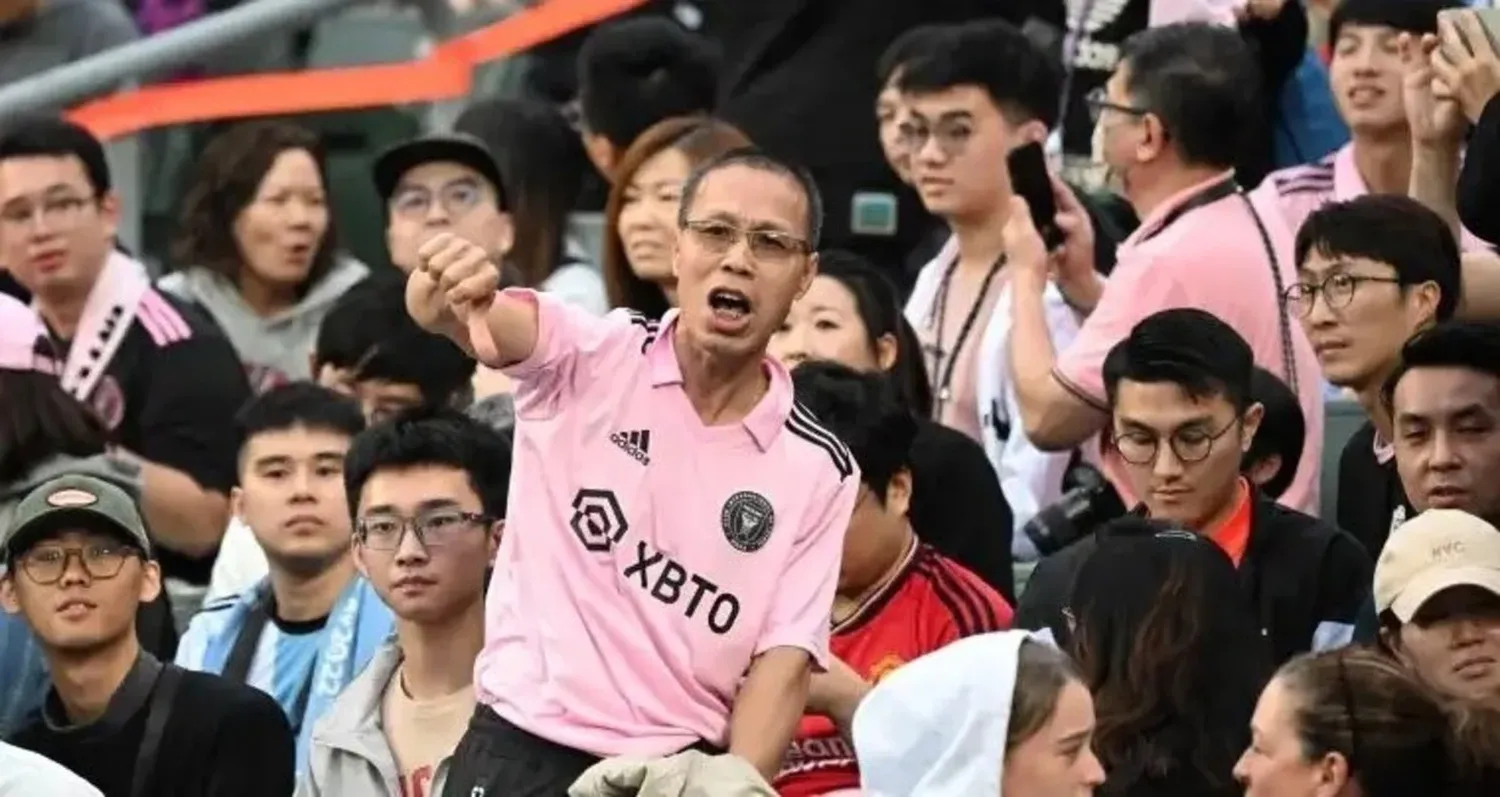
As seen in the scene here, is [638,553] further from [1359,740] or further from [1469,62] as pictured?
[1469,62]

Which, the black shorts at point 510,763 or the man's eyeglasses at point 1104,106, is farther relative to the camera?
the man's eyeglasses at point 1104,106

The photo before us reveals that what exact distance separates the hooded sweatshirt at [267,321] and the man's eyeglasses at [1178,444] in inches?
127

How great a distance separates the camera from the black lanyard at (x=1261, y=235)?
9.05 metres

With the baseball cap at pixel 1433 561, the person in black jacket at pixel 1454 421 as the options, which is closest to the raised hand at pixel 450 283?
the baseball cap at pixel 1433 561

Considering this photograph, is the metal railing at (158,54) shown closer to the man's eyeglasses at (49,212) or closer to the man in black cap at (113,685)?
the man's eyeglasses at (49,212)

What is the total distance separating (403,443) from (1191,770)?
6.25ft

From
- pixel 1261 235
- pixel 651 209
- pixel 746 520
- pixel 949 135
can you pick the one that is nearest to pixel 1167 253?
pixel 1261 235

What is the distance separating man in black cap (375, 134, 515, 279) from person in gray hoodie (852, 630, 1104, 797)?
4241mm

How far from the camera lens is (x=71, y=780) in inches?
295

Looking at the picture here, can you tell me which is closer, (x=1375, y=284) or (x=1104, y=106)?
(x=1375, y=284)

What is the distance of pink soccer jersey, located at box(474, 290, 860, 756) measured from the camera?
23.3 feet

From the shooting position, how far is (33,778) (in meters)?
7.43

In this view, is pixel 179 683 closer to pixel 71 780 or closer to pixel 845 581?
pixel 71 780

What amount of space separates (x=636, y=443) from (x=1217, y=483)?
5.04ft
